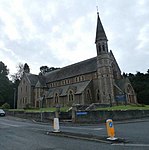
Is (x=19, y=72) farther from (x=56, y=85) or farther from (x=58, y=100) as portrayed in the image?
(x=58, y=100)

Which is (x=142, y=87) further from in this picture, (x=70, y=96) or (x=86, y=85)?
(x=70, y=96)

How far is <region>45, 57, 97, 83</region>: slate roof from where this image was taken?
45.7 metres

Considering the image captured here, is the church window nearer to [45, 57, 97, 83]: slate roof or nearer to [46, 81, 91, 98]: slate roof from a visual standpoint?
[46, 81, 91, 98]: slate roof

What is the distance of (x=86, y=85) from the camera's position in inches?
1658

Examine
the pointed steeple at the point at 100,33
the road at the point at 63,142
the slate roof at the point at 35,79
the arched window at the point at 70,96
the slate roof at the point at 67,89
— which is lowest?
the road at the point at 63,142

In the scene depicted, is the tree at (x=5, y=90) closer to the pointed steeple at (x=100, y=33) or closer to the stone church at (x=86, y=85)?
the stone church at (x=86, y=85)

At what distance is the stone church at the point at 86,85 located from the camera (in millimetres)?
40062

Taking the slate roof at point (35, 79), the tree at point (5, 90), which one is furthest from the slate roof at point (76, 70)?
the tree at point (5, 90)

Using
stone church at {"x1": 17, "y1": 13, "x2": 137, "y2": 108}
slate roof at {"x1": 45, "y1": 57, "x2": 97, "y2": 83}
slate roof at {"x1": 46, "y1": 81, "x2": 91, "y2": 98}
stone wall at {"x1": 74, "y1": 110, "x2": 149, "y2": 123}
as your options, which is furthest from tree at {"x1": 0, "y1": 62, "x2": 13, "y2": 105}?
stone wall at {"x1": 74, "y1": 110, "x2": 149, "y2": 123}

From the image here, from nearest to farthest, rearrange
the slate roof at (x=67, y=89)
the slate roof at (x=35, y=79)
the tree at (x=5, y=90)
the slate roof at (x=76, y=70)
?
the slate roof at (x=67, y=89) < the slate roof at (x=76, y=70) < the slate roof at (x=35, y=79) < the tree at (x=5, y=90)

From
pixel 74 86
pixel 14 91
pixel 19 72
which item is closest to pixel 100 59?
pixel 74 86

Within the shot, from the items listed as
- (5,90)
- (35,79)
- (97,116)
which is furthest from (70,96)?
(5,90)

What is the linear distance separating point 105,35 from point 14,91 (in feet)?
137

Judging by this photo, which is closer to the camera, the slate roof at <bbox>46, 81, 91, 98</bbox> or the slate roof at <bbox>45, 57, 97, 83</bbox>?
the slate roof at <bbox>46, 81, 91, 98</bbox>
